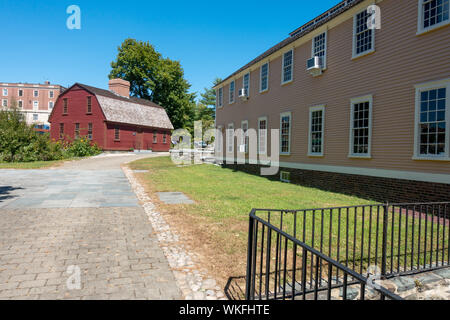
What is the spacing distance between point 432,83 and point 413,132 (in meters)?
1.54

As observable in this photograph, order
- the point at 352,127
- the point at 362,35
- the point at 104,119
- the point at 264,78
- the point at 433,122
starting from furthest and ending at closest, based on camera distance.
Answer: the point at 104,119 → the point at 264,78 → the point at 352,127 → the point at 362,35 → the point at 433,122

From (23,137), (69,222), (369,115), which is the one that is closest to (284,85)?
(369,115)

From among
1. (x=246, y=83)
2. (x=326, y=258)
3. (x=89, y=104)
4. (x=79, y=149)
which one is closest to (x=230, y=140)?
(x=246, y=83)

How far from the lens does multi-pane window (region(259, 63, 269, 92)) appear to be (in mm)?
17642

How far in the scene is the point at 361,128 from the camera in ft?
35.9

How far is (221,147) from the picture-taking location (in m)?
25.1

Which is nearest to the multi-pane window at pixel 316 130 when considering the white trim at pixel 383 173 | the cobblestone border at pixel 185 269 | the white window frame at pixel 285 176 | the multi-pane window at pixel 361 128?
the white trim at pixel 383 173

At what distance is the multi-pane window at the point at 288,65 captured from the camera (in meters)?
15.3

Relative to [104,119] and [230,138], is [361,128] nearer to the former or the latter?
[230,138]

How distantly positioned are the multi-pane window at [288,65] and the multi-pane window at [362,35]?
417cm

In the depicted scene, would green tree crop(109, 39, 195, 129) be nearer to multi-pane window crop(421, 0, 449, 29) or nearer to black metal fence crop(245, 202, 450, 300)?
multi-pane window crop(421, 0, 449, 29)

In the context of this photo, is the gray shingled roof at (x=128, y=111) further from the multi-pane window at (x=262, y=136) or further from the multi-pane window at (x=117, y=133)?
the multi-pane window at (x=262, y=136)

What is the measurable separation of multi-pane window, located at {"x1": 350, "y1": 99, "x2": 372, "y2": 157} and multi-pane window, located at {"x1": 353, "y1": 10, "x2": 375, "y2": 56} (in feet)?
6.84

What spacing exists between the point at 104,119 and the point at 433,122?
105ft
